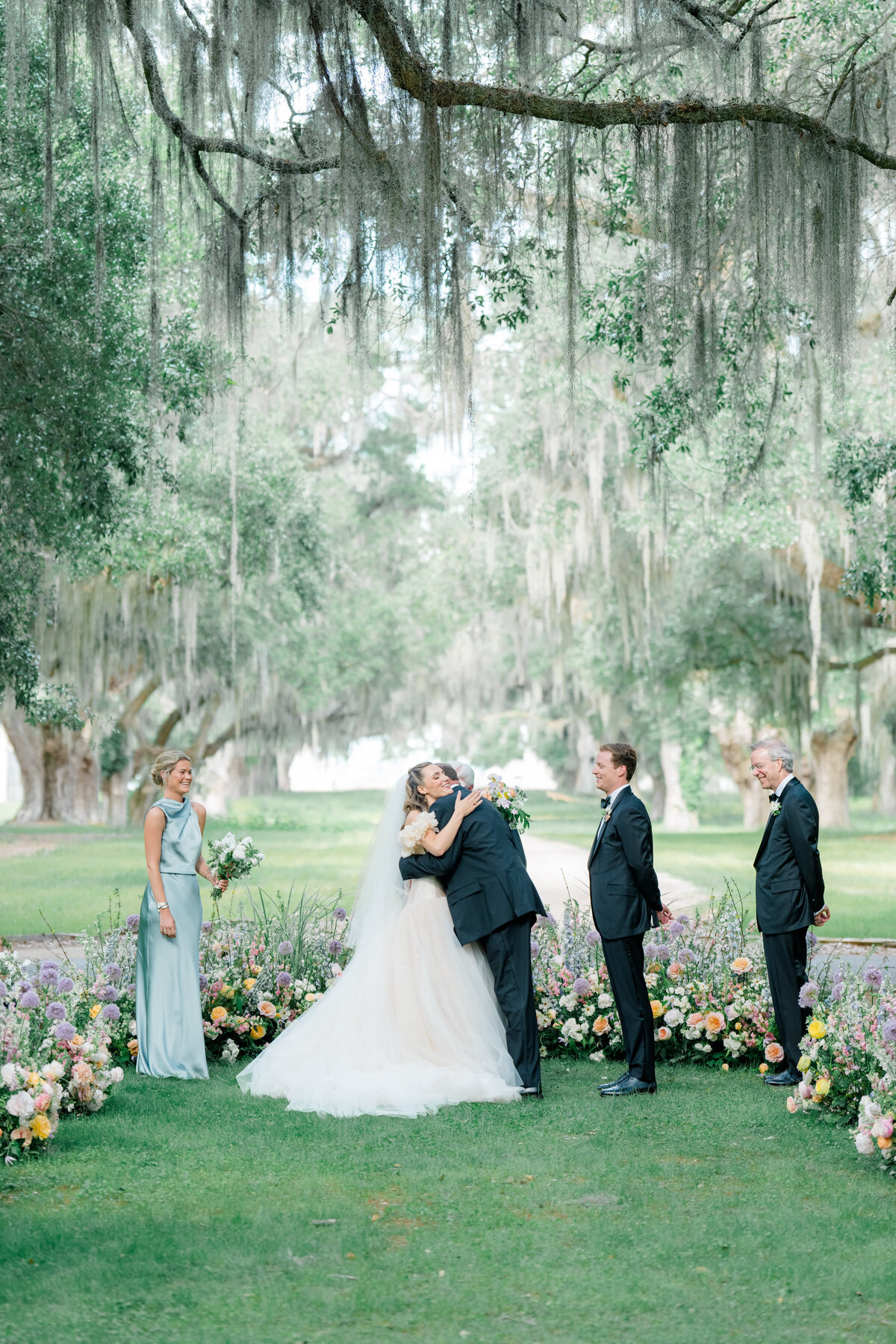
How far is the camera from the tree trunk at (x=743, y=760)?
32781mm

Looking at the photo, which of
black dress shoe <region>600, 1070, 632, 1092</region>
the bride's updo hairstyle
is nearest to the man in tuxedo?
black dress shoe <region>600, 1070, 632, 1092</region>

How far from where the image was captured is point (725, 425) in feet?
49.2

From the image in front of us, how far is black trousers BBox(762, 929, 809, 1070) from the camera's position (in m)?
6.07

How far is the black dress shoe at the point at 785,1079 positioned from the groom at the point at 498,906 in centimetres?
114

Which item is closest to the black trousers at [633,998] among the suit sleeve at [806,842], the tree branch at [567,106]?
the suit sleeve at [806,842]

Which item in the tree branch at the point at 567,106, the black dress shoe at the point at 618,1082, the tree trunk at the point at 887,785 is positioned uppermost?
the tree branch at the point at 567,106

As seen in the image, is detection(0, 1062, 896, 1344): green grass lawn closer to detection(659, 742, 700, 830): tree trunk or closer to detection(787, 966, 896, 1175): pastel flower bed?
detection(787, 966, 896, 1175): pastel flower bed

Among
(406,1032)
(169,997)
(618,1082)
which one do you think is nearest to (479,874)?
(406,1032)

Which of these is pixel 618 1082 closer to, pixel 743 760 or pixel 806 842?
pixel 806 842

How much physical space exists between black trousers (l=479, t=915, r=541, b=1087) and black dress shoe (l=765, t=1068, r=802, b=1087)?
3.77 ft

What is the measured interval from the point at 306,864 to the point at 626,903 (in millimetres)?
14868

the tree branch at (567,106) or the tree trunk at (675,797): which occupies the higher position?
the tree branch at (567,106)

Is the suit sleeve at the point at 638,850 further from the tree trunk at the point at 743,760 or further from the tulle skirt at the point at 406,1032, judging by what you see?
the tree trunk at the point at 743,760

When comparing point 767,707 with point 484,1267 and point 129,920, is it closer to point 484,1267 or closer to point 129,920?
point 129,920
